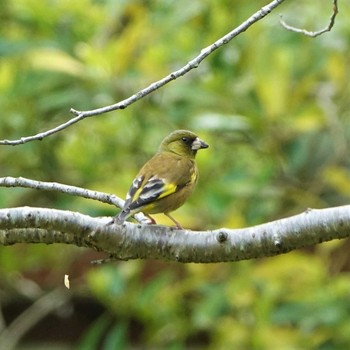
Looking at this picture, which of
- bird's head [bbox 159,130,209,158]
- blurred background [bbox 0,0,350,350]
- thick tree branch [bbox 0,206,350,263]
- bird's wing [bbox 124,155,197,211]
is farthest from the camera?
blurred background [bbox 0,0,350,350]

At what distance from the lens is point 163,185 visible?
4074 mm

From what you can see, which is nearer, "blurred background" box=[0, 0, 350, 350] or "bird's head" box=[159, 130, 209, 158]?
"bird's head" box=[159, 130, 209, 158]

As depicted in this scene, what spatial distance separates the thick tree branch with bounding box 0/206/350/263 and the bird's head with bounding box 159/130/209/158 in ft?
5.37

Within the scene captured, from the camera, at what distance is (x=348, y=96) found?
5.98m

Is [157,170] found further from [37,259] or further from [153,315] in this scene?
[37,259]

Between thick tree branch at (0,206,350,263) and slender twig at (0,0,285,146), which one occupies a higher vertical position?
slender twig at (0,0,285,146)

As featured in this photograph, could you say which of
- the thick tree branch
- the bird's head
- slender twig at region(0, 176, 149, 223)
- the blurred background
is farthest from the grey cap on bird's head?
the thick tree branch

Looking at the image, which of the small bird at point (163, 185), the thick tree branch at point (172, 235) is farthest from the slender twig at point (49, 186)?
the small bird at point (163, 185)

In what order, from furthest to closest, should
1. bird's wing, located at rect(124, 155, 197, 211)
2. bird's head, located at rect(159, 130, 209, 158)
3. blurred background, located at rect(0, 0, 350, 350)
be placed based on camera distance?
blurred background, located at rect(0, 0, 350, 350)
bird's head, located at rect(159, 130, 209, 158)
bird's wing, located at rect(124, 155, 197, 211)

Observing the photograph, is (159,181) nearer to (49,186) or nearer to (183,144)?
(183,144)

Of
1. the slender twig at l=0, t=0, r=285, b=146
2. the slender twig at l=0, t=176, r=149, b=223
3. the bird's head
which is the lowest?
the slender twig at l=0, t=176, r=149, b=223

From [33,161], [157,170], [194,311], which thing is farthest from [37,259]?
[157,170]

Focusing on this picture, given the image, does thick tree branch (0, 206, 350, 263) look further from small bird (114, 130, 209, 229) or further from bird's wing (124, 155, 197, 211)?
bird's wing (124, 155, 197, 211)

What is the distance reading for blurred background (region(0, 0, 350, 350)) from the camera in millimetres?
5387
